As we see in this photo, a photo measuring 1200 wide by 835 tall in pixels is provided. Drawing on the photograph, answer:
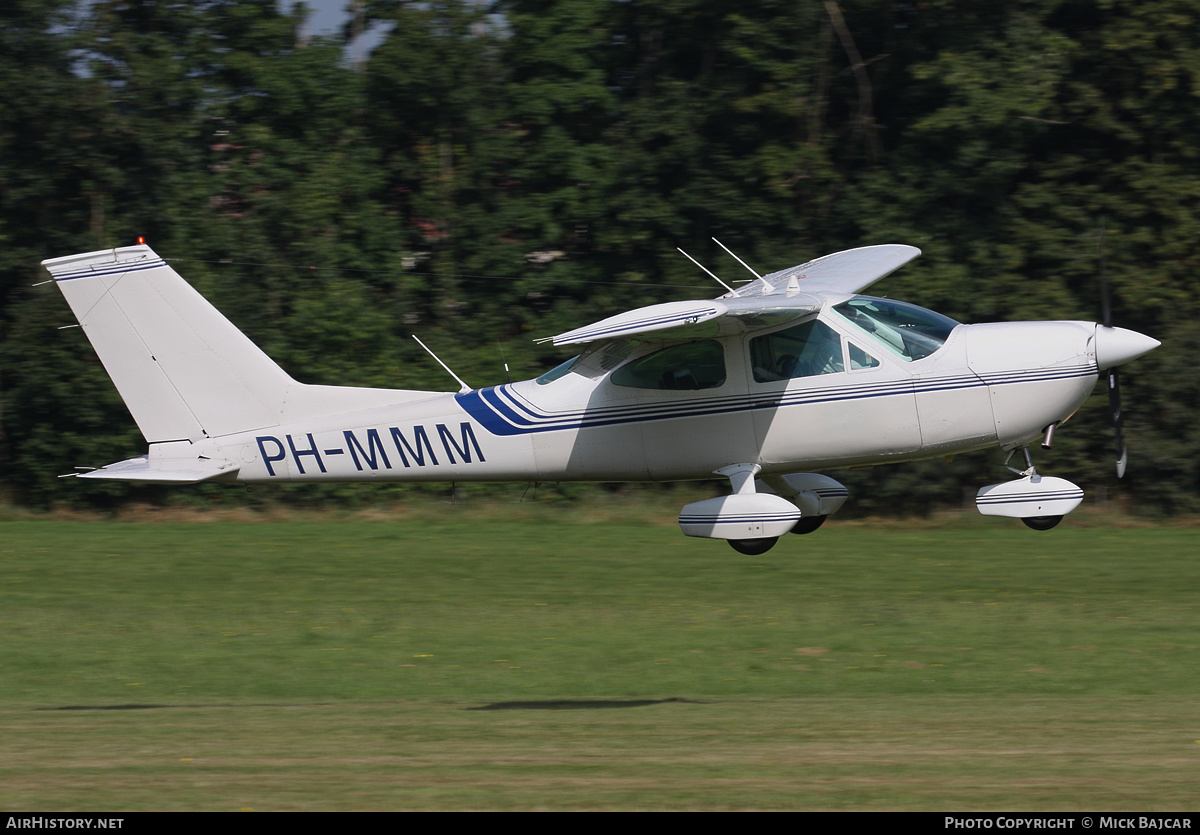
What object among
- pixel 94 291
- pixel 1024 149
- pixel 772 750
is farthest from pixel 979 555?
pixel 94 291

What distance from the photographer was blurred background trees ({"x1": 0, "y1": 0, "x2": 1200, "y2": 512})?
22.5 m

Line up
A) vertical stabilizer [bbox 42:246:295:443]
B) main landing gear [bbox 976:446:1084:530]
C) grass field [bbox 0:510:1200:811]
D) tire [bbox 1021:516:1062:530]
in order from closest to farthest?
grass field [bbox 0:510:1200:811]
main landing gear [bbox 976:446:1084:530]
tire [bbox 1021:516:1062:530]
vertical stabilizer [bbox 42:246:295:443]

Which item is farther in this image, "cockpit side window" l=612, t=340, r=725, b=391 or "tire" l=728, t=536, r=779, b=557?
"tire" l=728, t=536, r=779, b=557

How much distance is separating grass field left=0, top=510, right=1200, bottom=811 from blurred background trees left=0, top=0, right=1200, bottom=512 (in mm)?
2770

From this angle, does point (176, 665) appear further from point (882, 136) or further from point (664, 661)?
point (882, 136)

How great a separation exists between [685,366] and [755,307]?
3.10 ft

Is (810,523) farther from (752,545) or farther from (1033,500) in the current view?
(1033,500)

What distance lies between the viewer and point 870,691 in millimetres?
12352

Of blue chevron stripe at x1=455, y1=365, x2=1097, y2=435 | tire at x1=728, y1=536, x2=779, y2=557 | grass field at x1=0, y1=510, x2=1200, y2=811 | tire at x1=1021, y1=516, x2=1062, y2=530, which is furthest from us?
tire at x1=728, y1=536, x2=779, y2=557

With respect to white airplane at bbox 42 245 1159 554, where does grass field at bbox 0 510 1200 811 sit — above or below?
below

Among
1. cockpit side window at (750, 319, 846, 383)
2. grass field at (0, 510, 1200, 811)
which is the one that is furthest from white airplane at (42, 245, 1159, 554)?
grass field at (0, 510, 1200, 811)

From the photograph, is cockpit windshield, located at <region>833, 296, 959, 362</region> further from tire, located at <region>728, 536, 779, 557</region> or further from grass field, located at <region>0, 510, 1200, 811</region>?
grass field, located at <region>0, 510, 1200, 811</region>

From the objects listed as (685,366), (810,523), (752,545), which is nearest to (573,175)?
(810,523)
